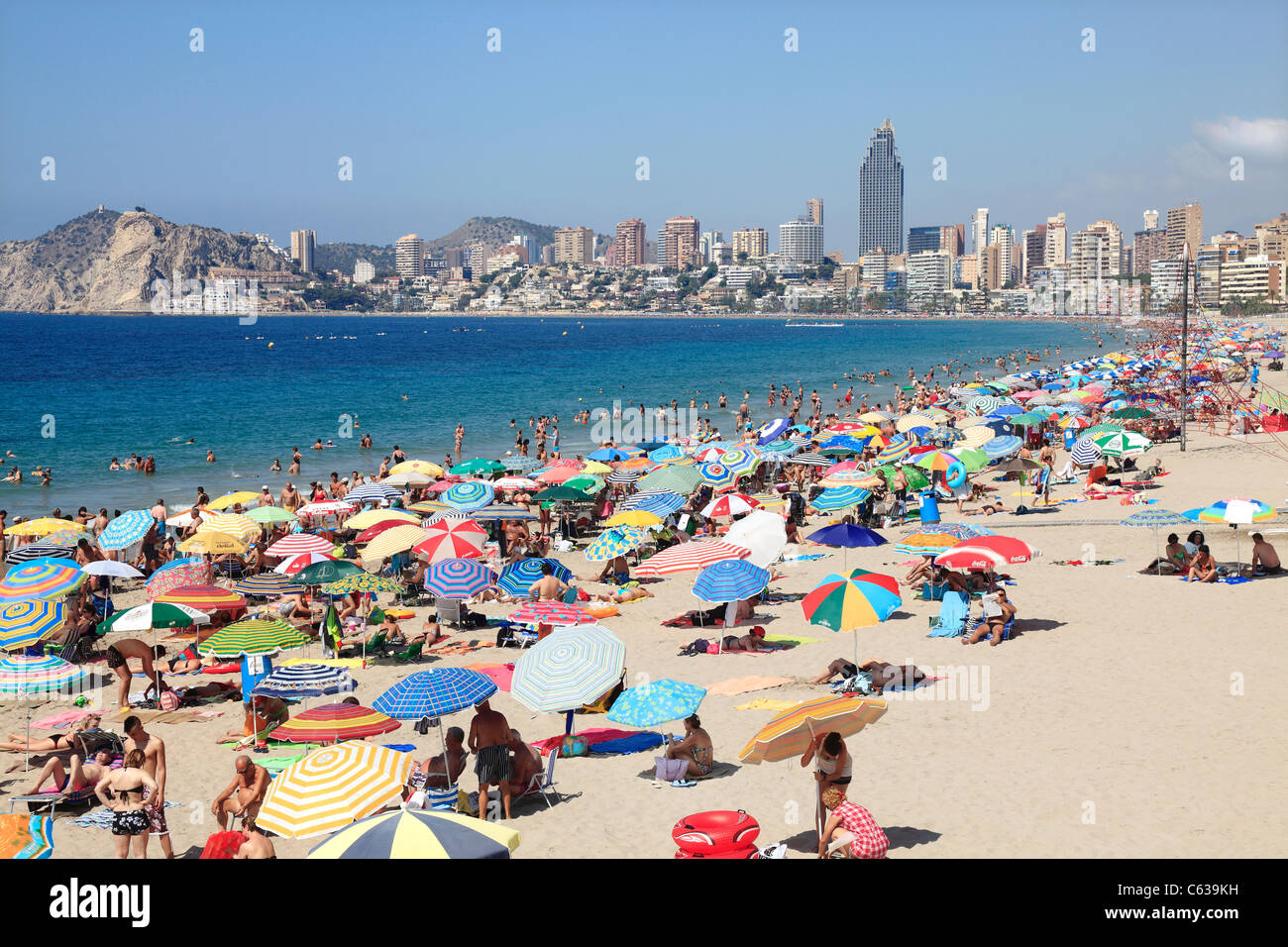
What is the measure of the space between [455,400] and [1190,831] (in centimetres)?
5396

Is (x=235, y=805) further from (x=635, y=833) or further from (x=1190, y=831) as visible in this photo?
(x=1190, y=831)

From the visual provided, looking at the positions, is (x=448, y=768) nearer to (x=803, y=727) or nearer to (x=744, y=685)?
(x=803, y=727)

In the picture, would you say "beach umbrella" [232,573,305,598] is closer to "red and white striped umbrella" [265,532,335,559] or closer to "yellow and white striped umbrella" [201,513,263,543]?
"red and white striped umbrella" [265,532,335,559]

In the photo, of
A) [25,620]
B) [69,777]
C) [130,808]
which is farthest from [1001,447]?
[130,808]

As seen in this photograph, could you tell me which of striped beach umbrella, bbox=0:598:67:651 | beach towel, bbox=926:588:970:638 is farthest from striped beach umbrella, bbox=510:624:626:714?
striped beach umbrella, bbox=0:598:67:651

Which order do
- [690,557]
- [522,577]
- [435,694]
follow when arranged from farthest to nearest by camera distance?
[522,577] → [690,557] → [435,694]

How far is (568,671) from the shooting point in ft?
29.8

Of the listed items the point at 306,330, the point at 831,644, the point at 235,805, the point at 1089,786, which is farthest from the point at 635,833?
the point at 306,330

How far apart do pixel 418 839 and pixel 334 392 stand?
203 feet

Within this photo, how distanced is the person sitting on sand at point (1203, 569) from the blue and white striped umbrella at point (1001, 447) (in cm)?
825

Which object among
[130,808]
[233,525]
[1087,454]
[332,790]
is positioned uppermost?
[1087,454]

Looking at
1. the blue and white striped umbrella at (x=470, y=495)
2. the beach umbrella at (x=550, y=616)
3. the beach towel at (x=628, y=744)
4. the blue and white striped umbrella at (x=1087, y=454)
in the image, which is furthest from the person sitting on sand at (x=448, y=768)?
the blue and white striped umbrella at (x=1087, y=454)
